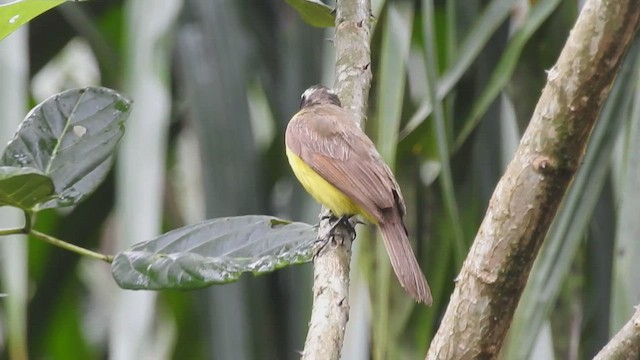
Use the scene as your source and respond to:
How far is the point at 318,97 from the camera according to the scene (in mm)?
2684

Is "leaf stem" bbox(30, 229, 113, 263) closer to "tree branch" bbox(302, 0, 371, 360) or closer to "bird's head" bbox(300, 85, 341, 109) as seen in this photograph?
"tree branch" bbox(302, 0, 371, 360)

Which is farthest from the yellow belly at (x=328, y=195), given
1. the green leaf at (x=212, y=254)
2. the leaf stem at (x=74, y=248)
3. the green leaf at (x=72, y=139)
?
the leaf stem at (x=74, y=248)

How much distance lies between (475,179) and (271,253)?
140 cm

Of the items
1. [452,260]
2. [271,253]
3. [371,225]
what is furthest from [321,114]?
[271,253]

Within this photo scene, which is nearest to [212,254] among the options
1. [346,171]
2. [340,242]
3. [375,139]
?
[340,242]

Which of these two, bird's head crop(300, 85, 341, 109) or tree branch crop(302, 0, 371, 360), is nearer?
tree branch crop(302, 0, 371, 360)

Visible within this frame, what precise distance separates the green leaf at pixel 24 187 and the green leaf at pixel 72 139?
0.10 meters

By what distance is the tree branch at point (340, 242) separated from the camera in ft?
5.69

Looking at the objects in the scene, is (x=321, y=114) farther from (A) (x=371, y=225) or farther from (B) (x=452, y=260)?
(B) (x=452, y=260)

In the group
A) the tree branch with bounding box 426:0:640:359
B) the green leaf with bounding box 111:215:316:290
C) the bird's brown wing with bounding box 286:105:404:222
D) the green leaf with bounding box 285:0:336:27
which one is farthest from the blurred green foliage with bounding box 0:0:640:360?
the tree branch with bounding box 426:0:640:359

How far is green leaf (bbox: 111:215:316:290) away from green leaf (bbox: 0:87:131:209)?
0.46 ft

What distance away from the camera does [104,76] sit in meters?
3.10

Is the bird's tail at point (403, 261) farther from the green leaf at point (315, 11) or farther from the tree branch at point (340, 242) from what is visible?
the green leaf at point (315, 11)

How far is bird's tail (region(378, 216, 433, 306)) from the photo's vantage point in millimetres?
2170
